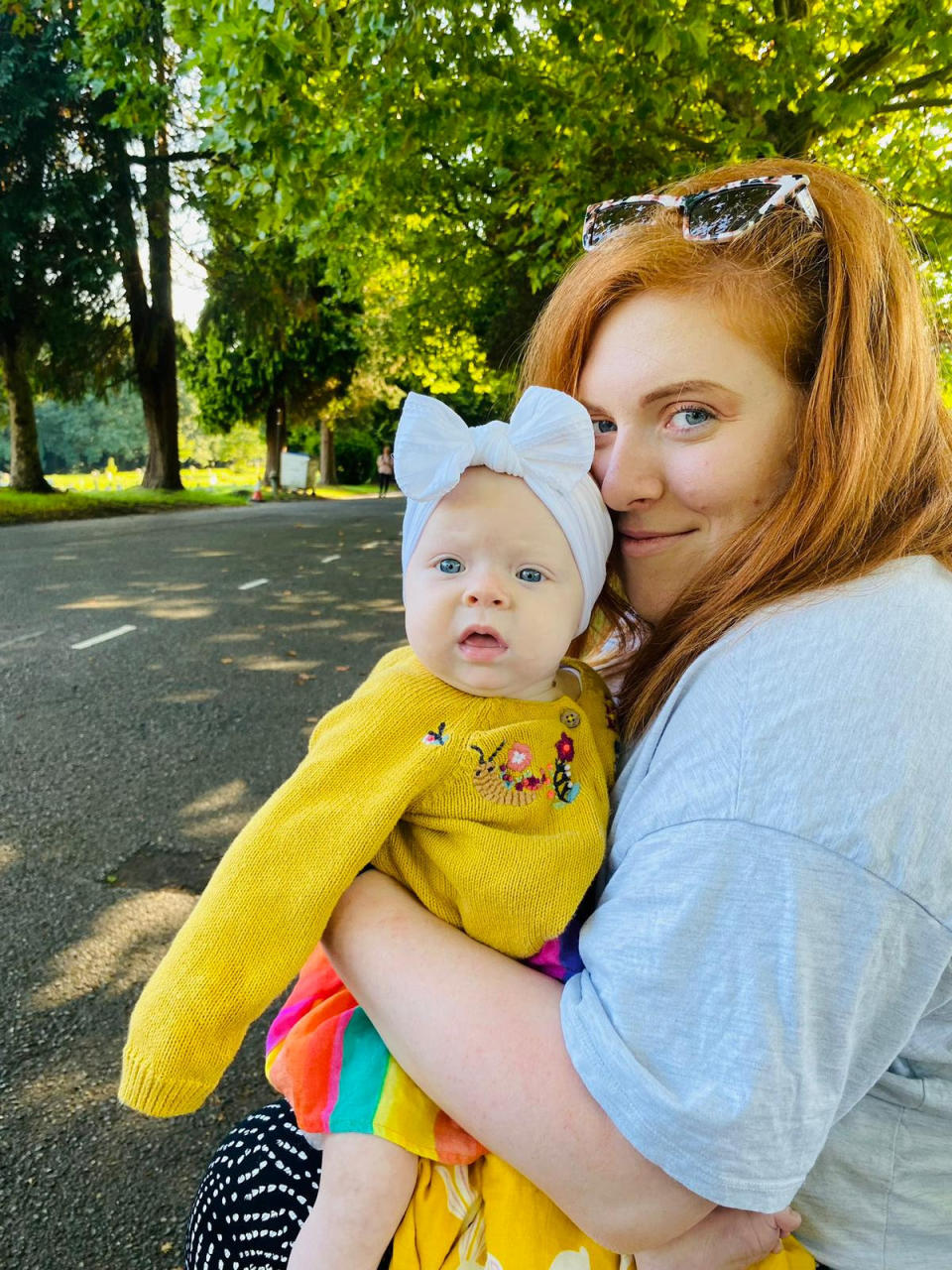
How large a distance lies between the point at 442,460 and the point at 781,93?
7.85 metres

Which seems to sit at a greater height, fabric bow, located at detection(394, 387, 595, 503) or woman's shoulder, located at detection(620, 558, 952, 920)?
fabric bow, located at detection(394, 387, 595, 503)

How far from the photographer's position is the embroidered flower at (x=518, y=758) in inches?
52.9

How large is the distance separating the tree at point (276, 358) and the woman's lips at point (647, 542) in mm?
22491

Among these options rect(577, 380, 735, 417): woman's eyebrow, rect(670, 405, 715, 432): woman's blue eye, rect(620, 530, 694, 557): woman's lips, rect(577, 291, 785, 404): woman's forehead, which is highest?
rect(577, 291, 785, 404): woman's forehead

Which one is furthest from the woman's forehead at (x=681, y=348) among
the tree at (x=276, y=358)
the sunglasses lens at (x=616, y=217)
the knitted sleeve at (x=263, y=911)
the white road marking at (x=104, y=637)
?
the tree at (x=276, y=358)

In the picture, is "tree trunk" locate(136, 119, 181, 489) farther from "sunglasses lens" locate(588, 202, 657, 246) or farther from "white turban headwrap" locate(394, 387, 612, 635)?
"white turban headwrap" locate(394, 387, 612, 635)

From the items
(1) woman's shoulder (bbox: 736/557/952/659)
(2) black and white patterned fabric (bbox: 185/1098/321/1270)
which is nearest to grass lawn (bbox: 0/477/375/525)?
(2) black and white patterned fabric (bbox: 185/1098/321/1270)

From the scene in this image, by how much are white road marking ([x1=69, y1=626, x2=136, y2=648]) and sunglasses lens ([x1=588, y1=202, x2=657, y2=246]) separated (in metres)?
6.07

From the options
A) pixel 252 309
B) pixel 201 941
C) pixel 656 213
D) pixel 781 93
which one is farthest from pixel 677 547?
pixel 252 309

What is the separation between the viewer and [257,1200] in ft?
4.53

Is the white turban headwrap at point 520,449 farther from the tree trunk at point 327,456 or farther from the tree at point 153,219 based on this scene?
the tree trunk at point 327,456

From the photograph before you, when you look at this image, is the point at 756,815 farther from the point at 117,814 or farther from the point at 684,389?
the point at 117,814

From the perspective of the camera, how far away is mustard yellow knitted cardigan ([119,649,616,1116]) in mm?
1197

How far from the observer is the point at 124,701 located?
5680mm
